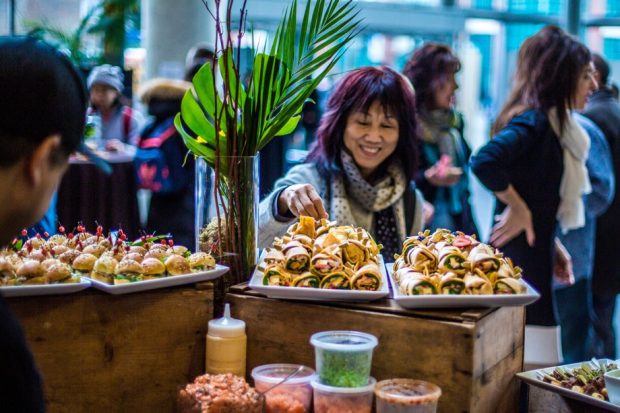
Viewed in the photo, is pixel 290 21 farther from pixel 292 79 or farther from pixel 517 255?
pixel 517 255

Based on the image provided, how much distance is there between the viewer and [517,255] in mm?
3566

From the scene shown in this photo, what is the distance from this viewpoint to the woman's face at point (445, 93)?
3910mm

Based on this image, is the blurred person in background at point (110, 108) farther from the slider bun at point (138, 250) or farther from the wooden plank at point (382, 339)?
the wooden plank at point (382, 339)

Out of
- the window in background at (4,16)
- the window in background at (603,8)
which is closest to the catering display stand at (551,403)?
the window in background at (4,16)

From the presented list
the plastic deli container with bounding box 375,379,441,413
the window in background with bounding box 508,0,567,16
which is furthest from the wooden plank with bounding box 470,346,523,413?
the window in background with bounding box 508,0,567,16

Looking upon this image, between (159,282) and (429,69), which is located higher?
(429,69)

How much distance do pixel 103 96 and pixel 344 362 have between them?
4.61 metres

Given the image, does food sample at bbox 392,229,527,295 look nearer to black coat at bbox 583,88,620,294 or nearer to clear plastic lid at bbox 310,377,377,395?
clear plastic lid at bbox 310,377,377,395

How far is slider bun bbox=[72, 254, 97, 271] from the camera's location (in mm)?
1808

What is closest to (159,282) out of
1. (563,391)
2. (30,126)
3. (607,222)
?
(30,126)

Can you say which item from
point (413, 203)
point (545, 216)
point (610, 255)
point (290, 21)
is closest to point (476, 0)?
point (610, 255)

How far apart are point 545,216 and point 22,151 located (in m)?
2.85

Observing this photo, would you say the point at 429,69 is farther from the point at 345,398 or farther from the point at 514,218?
the point at 345,398

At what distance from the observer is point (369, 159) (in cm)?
276
